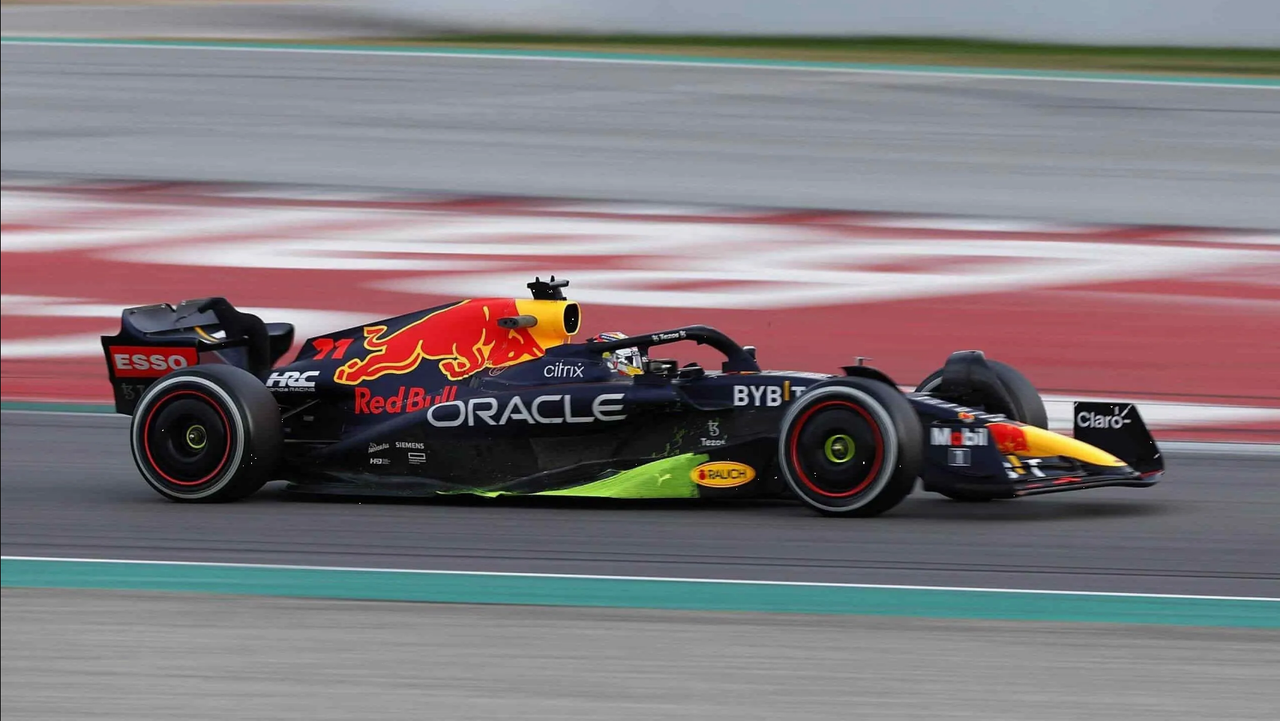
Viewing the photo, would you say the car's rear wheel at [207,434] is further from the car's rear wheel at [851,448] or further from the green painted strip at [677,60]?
the green painted strip at [677,60]

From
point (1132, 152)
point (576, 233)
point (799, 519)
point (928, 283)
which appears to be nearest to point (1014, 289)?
point (928, 283)

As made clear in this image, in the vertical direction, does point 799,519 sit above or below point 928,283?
below

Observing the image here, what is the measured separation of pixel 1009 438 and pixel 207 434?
11.0ft

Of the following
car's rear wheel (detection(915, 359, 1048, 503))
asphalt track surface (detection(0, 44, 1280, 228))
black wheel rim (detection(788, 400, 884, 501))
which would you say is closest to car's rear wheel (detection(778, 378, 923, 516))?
black wheel rim (detection(788, 400, 884, 501))

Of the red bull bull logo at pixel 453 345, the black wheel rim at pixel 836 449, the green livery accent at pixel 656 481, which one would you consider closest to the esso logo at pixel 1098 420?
the black wheel rim at pixel 836 449

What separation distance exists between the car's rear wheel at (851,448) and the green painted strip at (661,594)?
0.86m

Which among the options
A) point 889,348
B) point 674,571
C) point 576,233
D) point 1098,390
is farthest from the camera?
point 576,233

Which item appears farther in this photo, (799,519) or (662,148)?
(662,148)

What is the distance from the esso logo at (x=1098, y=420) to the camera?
7828 millimetres

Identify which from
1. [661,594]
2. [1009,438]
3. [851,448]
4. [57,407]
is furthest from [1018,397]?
[57,407]

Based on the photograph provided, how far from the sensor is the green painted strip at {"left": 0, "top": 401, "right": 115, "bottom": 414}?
1135 centimetres

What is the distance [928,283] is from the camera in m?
14.8

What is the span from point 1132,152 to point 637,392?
12.9 meters

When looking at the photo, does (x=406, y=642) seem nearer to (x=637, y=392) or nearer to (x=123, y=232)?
(x=637, y=392)
